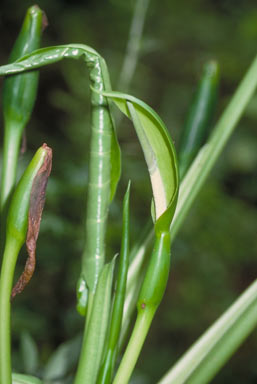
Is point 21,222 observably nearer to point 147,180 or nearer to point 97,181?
point 97,181

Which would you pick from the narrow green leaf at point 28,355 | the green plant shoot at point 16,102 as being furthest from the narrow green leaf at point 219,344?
the narrow green leaf at point 28,355

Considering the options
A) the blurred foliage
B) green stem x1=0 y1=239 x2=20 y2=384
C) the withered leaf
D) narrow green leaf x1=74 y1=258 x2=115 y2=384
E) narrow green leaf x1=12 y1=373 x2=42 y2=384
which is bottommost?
the blurred foliage

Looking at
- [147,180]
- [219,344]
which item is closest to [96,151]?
[219,344]

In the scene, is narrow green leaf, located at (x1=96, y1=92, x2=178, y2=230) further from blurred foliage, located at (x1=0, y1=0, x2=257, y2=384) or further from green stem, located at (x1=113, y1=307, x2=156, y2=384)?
blurred foliage, located at (x1=0, y1=0, x2=257, y2=384)

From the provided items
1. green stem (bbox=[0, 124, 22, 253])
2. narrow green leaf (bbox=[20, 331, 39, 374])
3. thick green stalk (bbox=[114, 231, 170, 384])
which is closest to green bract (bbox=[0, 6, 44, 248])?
green stem (bbox=[0, 124, 22, 253])

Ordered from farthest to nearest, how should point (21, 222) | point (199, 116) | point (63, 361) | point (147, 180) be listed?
point (147, 180)
point (63, 361)
point (199, 116)
point (21, 222)

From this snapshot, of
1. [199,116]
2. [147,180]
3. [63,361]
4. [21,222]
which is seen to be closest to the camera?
[21,222]


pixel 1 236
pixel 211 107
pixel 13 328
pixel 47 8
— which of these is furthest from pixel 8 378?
pixel 47 8
